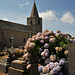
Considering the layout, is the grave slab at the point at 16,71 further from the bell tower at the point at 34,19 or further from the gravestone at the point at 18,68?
the bell tower at the point at 34,19

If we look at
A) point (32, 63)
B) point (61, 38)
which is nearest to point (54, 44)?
point (61, 38)

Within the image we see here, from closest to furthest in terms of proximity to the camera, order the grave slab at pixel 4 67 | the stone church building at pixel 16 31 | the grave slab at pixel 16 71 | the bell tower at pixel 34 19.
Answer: the grave slab at pixel 16 71 < the grave slab at pixel 4 67 < the stone church building at pixel 16 31 < the bell tower at pixel 34 19

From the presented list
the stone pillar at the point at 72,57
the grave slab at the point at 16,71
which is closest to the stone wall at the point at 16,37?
the grave slab at the point at 16,71

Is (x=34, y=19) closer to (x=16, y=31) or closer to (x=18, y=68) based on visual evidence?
(x=16, y=31)

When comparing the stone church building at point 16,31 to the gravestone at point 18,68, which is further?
the stone church building at point 16,31

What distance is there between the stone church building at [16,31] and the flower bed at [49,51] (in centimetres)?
1227

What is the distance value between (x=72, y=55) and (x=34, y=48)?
1396 mm

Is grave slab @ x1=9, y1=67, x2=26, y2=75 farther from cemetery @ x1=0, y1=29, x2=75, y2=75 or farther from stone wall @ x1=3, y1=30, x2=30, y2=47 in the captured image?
stone wall @ x1=3, y1=30, x2=30, y2=47

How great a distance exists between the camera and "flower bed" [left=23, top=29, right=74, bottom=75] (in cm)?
247

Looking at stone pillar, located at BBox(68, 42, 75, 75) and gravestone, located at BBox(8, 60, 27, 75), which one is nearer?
stone pillar, located at BBox(68, 42, 75, 75)

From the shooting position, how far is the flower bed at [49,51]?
97.1 inches

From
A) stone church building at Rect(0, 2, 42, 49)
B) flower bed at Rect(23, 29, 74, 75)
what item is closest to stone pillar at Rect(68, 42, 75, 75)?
flower bed at Rect(23, 29, 74, 75)

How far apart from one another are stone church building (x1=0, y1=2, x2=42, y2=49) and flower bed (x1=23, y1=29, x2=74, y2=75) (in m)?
12.3

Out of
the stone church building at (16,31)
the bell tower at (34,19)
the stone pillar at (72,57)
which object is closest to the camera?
the stone pillar at (72,57)
